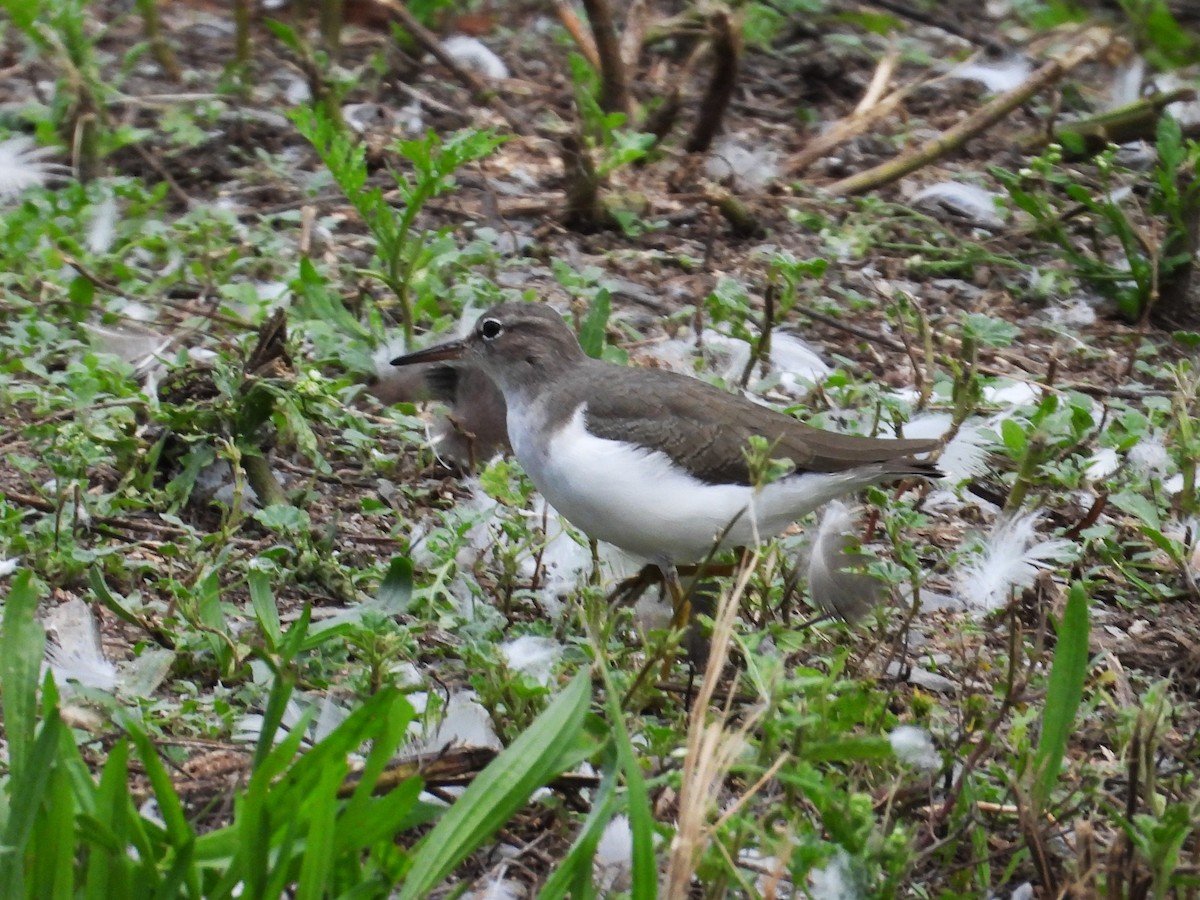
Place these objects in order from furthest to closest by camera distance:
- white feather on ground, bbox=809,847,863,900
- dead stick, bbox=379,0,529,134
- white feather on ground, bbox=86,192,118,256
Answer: dead stick, bbox=379,0,529,134 < white feather on ground, bbox=86,192,118,256 < white feather on ground, bbox=809,847,863,900

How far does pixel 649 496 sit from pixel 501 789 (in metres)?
1.38

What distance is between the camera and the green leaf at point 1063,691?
3.11m

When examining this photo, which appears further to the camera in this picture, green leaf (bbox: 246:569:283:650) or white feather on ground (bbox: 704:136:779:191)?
white feather on ground (bbox: 704:136:779:191)

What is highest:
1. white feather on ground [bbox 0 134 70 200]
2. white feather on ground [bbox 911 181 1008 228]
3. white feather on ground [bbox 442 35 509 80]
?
white feather on ground [bbox 911 181 1008 228]

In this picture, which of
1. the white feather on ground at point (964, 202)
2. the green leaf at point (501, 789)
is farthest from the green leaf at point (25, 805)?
the white feather on ground at point (964, 202)

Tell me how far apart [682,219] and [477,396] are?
Answer: 2.05 meters

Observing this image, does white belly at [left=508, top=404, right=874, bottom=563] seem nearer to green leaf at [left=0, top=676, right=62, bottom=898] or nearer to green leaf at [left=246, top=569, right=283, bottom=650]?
green leaf at [left=246, top=569, right=283, bottom=650]

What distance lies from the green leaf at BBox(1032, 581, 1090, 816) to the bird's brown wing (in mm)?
1054

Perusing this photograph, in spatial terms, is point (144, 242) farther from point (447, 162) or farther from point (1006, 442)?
point (1006, 442)

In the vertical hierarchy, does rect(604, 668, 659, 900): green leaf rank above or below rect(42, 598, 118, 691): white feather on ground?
above

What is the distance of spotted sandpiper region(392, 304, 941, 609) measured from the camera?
4.00 m

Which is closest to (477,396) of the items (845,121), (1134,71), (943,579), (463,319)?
(463,319)

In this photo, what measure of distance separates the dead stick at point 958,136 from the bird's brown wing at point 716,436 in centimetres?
285

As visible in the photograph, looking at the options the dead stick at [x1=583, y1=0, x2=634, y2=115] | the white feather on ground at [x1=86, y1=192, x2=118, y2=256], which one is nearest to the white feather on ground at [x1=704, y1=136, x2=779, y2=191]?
the dead stick at [x1=583, y1=0, x2=634, y2=115]
